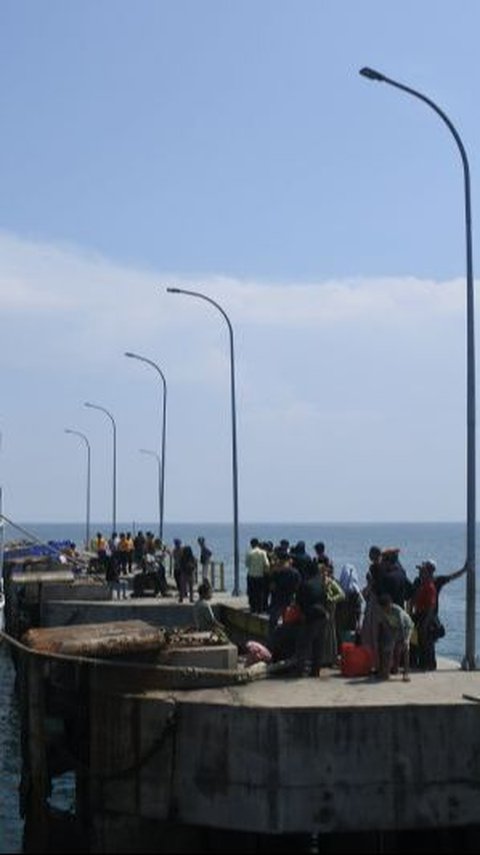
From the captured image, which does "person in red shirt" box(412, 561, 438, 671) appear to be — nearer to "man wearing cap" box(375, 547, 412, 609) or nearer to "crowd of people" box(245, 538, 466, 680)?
"crowd of people" box(245, 538, 466, 680)

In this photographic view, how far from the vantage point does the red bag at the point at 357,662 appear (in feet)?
53.8

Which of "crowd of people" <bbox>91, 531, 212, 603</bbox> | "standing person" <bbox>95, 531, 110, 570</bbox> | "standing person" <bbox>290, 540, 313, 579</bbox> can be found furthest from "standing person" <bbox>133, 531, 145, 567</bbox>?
"standing person" <bbox>290, 540, 313, 579</bbox>

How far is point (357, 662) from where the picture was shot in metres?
16.4

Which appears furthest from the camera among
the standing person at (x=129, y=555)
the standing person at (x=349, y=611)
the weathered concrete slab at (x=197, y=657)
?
the standing person at (x=129, y=555)

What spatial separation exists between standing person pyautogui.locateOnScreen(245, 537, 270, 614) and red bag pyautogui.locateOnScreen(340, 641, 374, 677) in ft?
26.6

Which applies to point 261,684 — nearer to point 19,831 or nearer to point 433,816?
point 433,816

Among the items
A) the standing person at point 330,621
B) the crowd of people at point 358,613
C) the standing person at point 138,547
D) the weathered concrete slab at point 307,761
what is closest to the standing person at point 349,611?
the crowd of people at point 358,613

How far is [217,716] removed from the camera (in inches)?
558

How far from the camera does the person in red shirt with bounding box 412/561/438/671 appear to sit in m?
17.6

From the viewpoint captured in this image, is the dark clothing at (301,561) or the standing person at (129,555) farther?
the standing person at (129,555)

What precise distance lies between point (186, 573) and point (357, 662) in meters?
12.8

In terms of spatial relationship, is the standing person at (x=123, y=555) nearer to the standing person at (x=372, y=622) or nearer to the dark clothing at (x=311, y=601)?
the standing person at (x=372, y=622)

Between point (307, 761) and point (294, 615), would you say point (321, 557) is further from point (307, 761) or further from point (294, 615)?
point (307, 761)

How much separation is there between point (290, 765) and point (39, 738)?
155 inches
